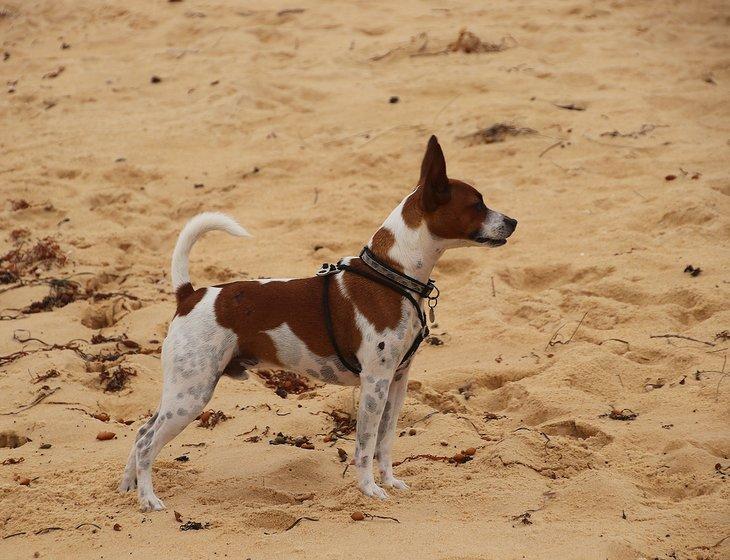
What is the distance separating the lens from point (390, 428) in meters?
5.13

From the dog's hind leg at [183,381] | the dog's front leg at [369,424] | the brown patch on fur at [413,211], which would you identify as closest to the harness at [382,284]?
the dog's front leg at [369,424]

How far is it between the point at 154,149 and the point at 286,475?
5.76 meters

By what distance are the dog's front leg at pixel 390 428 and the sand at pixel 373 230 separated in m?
0.15

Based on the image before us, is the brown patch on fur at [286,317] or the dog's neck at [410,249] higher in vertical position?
the dog's neck at [410,249]

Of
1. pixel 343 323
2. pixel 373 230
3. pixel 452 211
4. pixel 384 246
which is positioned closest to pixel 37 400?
pixel 343 323

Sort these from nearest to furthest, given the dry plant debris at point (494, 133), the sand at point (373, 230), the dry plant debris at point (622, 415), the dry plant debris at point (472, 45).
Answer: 1. the sand at point (373, 230)
2. the dry plant debris at point (622, 415)
3. the dry plant debris at point (494, 133)
4. the dry plant debris at point (472, 45)

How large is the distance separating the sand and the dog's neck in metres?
1.13

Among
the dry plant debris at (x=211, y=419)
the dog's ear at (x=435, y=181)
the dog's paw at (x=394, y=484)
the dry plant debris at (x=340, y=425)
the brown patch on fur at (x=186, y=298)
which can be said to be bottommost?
the dry plant debris at (x=340, y=425)

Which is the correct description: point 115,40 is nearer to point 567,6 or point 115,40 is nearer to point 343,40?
point 343,40

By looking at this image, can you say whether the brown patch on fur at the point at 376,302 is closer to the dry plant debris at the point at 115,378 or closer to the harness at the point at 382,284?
the harness at the point at 382,284

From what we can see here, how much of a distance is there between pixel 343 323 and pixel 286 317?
303mm

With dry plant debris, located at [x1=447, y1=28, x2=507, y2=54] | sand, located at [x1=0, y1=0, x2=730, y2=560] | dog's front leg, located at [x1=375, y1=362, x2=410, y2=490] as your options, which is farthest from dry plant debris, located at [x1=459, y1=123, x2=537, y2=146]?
dog's front leg, located at [x1=375, y1=362, x2=410, y2=490]

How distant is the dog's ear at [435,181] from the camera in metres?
4.75

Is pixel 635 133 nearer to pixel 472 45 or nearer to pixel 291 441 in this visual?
pixel 472 45
